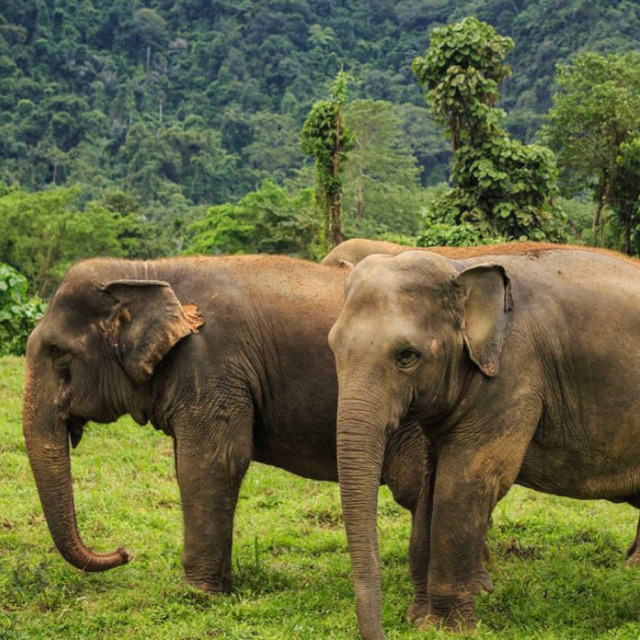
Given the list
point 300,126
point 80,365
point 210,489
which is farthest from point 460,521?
point 300,126

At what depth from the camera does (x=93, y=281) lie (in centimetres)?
590

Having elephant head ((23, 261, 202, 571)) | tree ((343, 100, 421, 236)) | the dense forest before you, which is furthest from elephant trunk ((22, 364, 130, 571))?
the dense forest

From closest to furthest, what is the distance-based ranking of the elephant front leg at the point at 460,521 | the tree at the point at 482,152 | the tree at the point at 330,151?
the elephant front leg at the point at 460,521 < the tree at the point at 482,152 < the tree at the point at 330,151

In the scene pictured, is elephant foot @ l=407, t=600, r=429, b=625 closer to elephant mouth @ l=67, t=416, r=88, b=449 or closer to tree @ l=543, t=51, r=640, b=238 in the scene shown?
elephant mouth @ l=67, t=416, r=88, b=449

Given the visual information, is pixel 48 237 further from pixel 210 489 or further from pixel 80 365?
pixel 210 489

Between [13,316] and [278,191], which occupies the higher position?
[13,316]

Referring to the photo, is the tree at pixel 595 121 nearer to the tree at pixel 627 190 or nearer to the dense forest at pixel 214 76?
the tree at pixel 627 190

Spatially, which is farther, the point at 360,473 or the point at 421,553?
the point at 421,553

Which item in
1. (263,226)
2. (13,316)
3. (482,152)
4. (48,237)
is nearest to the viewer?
(13,316)

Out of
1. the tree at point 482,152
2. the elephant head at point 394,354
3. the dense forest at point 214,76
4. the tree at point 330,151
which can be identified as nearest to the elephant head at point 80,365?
the elephant head at point 394,354

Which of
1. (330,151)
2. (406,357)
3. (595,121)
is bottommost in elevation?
(595,121)

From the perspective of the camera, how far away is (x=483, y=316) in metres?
4.95

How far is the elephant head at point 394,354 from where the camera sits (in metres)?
4.64

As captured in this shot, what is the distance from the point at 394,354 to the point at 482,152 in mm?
12240
